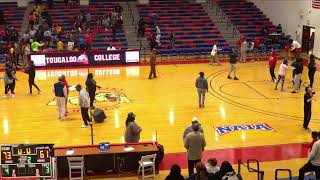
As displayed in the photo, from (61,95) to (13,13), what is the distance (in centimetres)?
1934

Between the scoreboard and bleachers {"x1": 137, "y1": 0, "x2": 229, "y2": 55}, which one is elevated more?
bleachers {"x1": 137, "y1": 0, "x2": 229, "y2": 55}

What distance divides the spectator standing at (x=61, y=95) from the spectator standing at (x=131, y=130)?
443 centimetres

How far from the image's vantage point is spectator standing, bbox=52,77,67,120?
1627cm

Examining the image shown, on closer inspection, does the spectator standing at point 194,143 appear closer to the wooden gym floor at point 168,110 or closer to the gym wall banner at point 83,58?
the wooden gym floor at point 168,110

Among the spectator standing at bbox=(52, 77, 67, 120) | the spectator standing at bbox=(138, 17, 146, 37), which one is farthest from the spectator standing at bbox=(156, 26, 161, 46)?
the spectator standing at bbox=(52, 77, 67, 120)

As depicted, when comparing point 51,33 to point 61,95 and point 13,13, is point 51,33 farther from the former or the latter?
point 61,95

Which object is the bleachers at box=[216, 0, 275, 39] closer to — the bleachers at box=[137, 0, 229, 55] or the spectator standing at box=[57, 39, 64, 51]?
the bleachers at box=[137, 0, 229, 55]

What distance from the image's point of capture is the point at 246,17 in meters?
35.5

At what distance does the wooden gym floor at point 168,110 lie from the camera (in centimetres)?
1497

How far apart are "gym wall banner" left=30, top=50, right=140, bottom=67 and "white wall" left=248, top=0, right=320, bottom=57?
11246 mm

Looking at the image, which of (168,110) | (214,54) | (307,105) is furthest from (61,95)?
(214,54)

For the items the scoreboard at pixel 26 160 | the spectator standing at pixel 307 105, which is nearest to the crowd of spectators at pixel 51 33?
the scoreboard at pixel 26 160

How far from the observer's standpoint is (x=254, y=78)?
77.4ft

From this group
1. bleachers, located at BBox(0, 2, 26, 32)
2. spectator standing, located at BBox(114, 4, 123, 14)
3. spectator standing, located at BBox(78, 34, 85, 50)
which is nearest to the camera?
spectator standing, located at BBox(78, 34, 85, 50)
